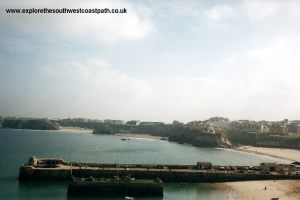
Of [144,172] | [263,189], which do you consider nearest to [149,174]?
[144,172]

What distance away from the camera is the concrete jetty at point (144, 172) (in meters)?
70.8

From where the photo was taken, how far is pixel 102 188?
6150cm

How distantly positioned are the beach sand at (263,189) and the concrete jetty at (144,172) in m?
2.64

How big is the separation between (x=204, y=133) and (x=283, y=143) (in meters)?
32.8

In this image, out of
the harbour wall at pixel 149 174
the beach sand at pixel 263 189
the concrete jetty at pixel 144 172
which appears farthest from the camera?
the concrete jetty at pixel 144 172

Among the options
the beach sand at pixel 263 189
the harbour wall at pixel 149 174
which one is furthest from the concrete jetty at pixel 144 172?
the beach sand at pixel 263 189

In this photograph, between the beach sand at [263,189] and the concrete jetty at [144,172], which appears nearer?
the beach sand at [263,189]

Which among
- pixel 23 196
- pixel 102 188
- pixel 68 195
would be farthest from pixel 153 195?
pixel 23 196

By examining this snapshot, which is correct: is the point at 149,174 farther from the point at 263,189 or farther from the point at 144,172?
the point at 263,189

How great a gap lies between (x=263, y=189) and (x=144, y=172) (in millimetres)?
20531

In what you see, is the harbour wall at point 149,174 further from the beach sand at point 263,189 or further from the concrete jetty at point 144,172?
the beach sand at point 263,189

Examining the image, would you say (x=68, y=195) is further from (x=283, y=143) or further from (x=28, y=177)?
(x=283, y=143)

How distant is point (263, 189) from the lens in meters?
66.8

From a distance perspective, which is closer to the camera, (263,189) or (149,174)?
(263,189)
